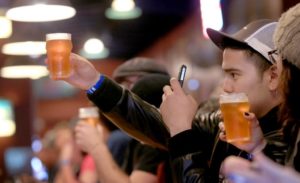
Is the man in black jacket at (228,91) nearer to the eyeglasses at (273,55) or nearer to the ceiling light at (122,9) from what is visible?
the eyeglasses at (273,55)

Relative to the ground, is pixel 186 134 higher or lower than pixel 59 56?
lower

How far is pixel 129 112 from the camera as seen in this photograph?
3.11 meters

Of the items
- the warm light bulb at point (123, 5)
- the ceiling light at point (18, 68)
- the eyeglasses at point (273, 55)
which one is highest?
the eyeglasses at point (273, 55)

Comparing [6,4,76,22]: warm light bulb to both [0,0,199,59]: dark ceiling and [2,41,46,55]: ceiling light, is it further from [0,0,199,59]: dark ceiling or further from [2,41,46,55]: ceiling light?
[0,0,199,59]: dark ceiling

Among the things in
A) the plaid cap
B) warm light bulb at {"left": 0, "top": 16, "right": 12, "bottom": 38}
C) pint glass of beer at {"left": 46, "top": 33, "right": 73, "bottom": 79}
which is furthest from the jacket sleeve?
warm light bulb at {"left": 0, "top": 16, "right": 12, "bottom": 38}

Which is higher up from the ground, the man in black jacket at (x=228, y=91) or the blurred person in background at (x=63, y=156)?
the man in black jacket at (x=228, y=91)

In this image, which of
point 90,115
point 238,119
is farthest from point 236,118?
point 90,115

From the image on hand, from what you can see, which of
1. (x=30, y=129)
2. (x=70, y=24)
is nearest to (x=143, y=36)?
(x=70, y=24)

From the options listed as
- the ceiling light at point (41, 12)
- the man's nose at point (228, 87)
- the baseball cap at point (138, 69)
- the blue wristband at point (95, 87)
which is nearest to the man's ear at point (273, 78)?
the man's nose at point (228, 87)

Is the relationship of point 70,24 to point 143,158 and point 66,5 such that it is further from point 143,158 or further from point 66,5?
point 143,158

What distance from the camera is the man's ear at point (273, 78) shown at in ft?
8.58

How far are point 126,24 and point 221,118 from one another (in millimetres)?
12433

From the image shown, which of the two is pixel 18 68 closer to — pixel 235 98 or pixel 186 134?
pixel 186 134

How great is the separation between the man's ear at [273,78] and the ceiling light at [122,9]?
27.7 feet
